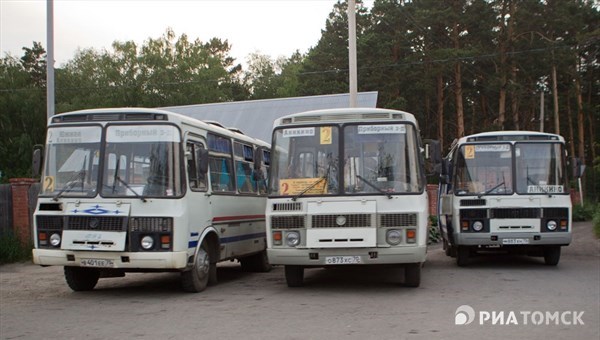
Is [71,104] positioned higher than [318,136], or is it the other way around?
[71,104]

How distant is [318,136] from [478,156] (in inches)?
209

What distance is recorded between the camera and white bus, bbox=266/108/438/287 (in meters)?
10.6

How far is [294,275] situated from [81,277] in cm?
363

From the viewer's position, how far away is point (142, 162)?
1041 centimetres

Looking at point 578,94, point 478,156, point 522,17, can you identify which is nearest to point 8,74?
point 522,17

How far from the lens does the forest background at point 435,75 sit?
41.0 m

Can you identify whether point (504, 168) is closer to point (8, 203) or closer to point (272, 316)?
point (272, 316)

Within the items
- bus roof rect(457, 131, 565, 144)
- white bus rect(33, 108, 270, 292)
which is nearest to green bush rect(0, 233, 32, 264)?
white bus rect(33, 108, 270, 292)

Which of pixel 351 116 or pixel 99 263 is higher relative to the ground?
pixel 351 116

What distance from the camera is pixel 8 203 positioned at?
17.7 meters

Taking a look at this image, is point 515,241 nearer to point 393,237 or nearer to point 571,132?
point 393,237

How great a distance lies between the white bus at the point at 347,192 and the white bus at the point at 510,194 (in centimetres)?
368

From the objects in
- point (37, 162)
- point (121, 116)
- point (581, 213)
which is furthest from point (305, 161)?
point (581, 213)

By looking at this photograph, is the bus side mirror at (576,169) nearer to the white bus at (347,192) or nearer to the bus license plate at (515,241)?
the bus license plate at (515,241)
